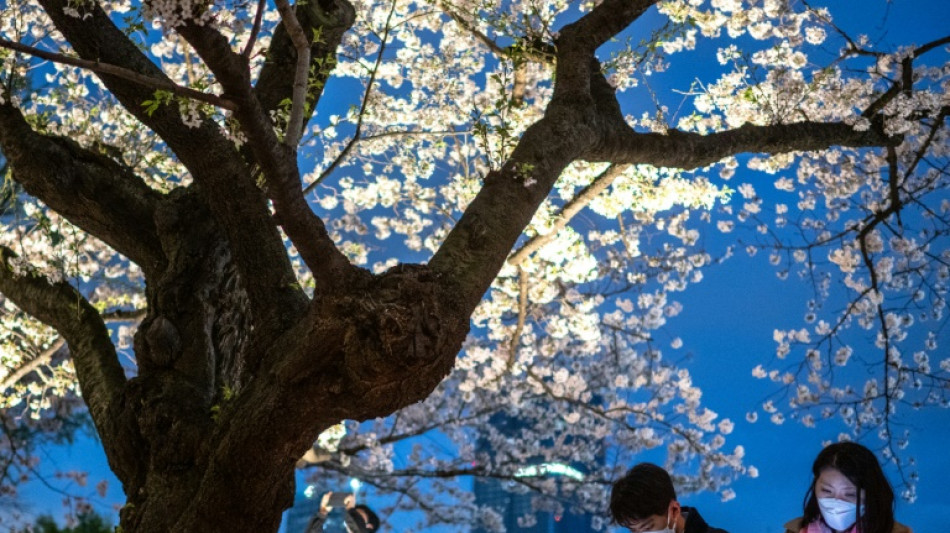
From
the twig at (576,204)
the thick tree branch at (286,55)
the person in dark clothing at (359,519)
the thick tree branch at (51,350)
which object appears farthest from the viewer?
the thick tree branch at (51,350)

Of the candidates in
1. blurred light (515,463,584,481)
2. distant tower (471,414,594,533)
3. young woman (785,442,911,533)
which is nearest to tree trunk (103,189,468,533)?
young woman (785,442,911,533)

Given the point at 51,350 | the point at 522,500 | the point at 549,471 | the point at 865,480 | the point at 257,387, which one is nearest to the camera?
the point at 865,480

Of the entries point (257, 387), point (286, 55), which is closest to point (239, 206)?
point (257, 387)

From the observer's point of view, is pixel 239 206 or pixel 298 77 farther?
pixel 239 206

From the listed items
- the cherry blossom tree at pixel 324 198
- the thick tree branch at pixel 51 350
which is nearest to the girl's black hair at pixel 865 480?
the cherry blossom tree at pixel 324 198

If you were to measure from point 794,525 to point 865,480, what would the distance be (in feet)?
1.12

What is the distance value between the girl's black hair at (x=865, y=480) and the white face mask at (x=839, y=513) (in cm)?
4

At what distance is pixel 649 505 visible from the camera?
251cm

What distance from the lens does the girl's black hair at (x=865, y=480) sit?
7.55ft

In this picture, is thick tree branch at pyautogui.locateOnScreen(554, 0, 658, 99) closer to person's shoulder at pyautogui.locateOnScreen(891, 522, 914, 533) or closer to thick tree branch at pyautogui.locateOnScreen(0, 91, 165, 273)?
thick tree branch at pyautogui.locateOnScreen(0, 91, 165, 273)

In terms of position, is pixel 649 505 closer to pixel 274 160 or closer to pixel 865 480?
pixel 865 480

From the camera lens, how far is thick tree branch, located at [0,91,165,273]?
3.87 metres

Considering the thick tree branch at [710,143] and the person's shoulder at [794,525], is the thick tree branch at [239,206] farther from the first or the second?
the person's shoulder at [794,525]

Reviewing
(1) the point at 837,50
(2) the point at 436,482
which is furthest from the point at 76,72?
(1) the point at 837,50
